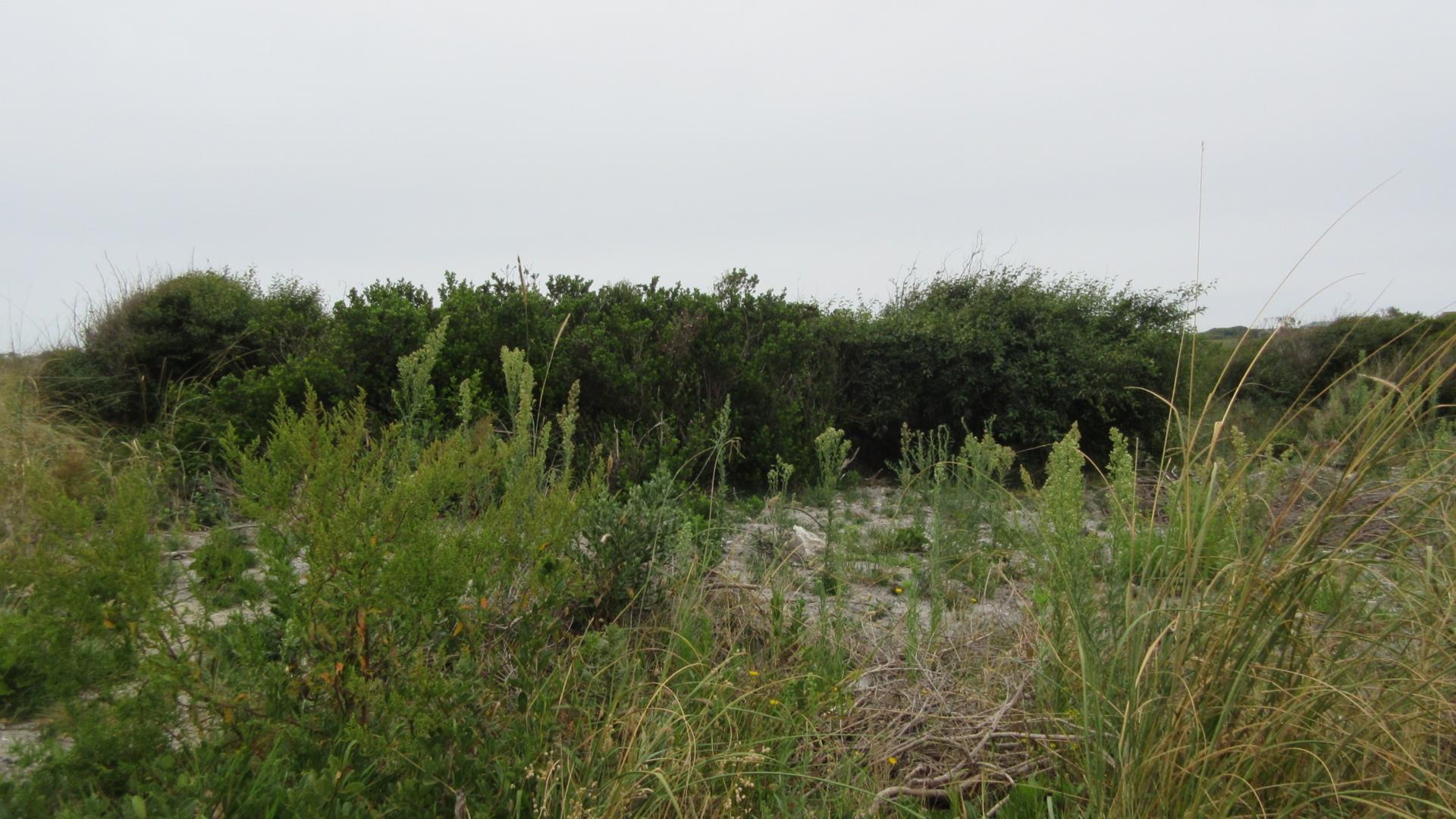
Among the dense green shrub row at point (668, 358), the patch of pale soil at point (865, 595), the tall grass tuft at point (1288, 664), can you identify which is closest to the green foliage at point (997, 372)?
the dense green shrub row at point (668, 358)

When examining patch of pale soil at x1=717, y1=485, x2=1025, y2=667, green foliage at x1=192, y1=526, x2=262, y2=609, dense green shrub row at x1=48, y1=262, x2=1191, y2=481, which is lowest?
patch of pale soil at x1=717, y1=485, x2=1025, y2=667

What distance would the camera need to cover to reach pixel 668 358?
24.2 ft

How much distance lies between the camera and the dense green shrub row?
6793 millimetres

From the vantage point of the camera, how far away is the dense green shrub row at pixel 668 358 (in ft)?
22.3

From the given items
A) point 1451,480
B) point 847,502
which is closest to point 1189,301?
point 847,502

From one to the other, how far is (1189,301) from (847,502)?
19.8ft

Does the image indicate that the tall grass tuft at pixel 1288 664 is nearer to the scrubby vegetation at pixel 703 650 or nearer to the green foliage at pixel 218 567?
the scrubby vegetation at pixel 703 650

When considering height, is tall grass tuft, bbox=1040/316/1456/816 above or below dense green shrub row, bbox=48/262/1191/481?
below

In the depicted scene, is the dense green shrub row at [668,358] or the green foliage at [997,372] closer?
the dense green shrub row at [668,358]

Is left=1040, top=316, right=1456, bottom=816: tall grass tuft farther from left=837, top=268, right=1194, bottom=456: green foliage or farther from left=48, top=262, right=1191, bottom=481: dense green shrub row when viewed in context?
left=837, top=268, right=1194, bottom=456: green foliage

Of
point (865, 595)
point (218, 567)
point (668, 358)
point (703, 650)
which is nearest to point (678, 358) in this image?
point (668, 358)

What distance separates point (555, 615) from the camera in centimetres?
308

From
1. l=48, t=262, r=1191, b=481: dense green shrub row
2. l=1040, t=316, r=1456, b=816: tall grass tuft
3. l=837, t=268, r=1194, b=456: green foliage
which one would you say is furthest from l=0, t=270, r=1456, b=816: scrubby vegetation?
l=837, t=268, r=1194, b=456: green foliage

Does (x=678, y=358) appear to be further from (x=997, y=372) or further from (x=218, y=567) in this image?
(x=218, y=567)
